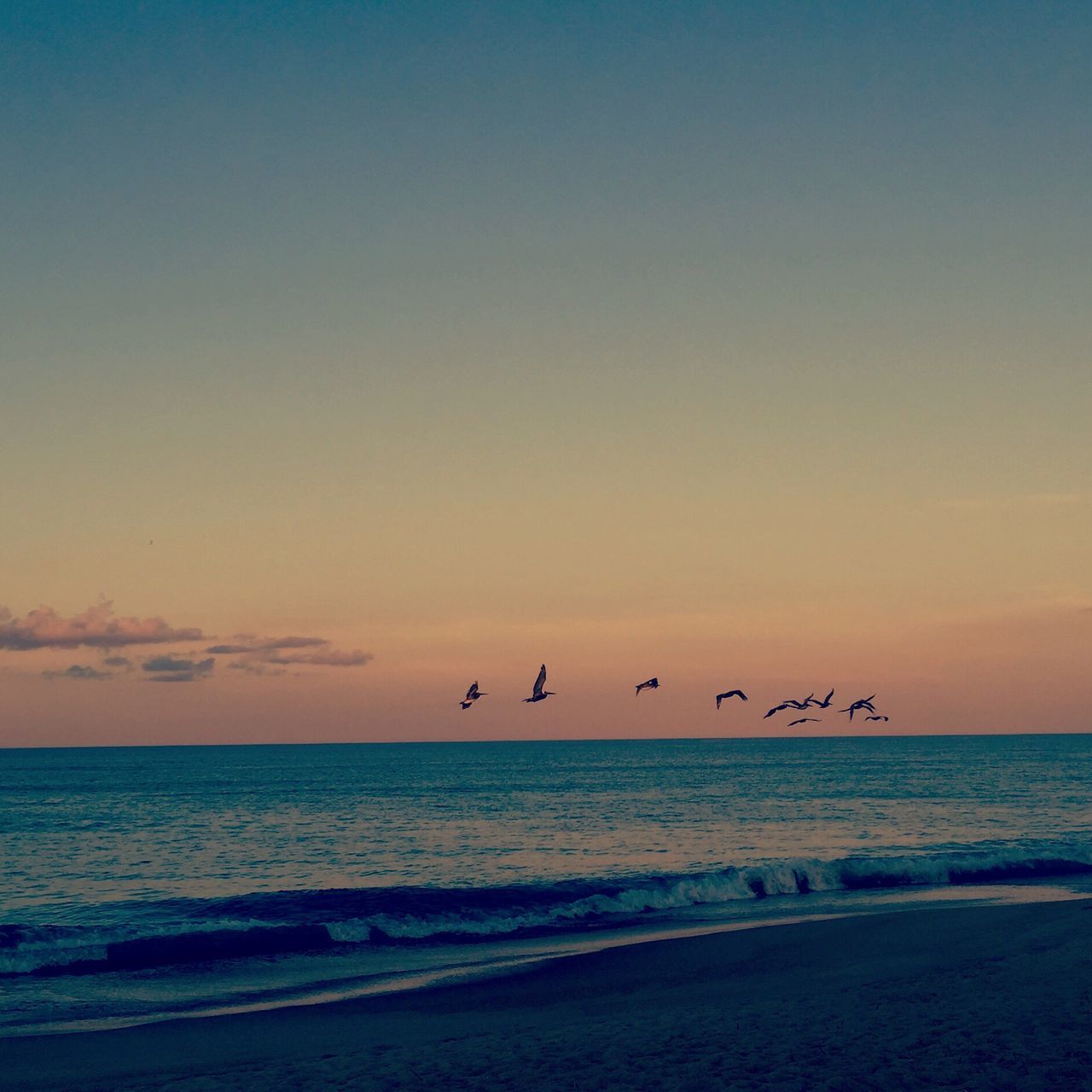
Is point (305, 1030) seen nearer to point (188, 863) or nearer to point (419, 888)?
point (419, 888)

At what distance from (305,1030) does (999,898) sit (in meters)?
20.2

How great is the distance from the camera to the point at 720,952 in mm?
21359

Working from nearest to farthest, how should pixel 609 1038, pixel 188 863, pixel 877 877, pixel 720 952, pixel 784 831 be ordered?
pixel 609 1038
pixel 720 952
pixel 877 877
pixel 188 863
pixel 784 831

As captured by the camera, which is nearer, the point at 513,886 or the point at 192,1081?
the point at 192,1081

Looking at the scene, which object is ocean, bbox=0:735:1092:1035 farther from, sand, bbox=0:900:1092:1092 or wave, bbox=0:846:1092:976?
sand, bbox=0:900:1092:1092

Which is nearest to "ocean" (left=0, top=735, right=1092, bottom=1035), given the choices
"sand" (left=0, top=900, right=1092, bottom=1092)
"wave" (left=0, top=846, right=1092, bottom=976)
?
"wave" (left=0, top=846, right=1092, bottom=976)

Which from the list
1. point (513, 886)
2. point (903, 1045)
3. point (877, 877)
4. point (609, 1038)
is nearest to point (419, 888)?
point (513, 886)

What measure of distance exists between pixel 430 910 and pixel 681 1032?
1476cm

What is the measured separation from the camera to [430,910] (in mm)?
28172

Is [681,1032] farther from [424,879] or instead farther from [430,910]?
[424,879]

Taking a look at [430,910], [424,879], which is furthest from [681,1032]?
[424,879]

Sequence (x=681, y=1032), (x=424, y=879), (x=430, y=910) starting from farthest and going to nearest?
(x=424, y=879) → (x=430, y=910) → (x=681, y=1032)

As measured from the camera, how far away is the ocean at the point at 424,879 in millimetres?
22000

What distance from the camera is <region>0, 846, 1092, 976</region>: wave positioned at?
78.3 ft
